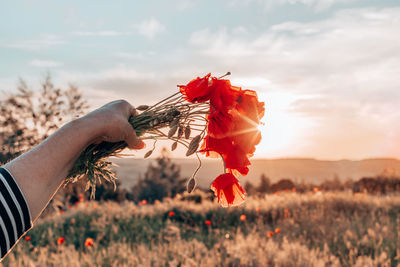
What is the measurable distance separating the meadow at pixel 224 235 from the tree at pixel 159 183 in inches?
392

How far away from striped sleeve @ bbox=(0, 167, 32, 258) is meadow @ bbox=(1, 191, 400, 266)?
117 inches

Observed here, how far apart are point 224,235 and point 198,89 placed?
5249 mm

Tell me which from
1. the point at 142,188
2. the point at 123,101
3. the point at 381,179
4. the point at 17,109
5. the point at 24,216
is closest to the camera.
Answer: the point at 24,216

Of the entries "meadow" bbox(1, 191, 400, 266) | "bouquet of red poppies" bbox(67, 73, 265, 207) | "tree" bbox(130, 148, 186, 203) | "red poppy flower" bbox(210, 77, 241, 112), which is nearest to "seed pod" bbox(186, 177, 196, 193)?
"bouquet of red poppies" bbox(67, 73, 265, 207)

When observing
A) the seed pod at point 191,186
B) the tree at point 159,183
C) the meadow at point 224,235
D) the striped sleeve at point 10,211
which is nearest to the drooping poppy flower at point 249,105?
the seed pod at point 191,186

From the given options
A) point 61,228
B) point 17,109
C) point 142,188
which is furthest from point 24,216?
point 142,188

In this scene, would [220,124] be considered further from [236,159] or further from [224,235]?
[224,235]

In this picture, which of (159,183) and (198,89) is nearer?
(198,89)

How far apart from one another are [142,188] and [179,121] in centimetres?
1807

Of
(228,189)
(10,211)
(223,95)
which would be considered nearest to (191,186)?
(228,189)

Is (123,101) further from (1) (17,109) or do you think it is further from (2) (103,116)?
(1) (17,109)

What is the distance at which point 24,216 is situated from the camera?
59.1 inches

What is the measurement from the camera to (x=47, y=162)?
5.03 feet

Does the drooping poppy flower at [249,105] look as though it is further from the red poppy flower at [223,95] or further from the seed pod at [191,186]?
the seed pod at [191,186]
